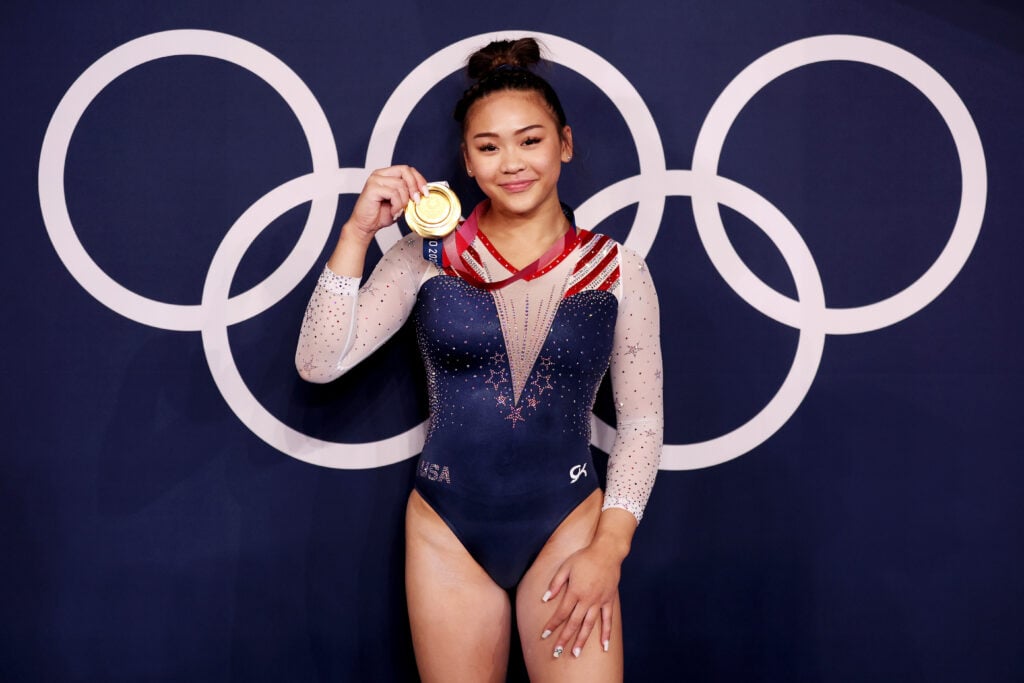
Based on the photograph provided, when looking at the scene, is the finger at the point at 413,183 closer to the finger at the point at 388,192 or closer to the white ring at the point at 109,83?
the finger at the point at 388,192

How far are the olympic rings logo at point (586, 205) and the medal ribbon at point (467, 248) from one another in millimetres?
415

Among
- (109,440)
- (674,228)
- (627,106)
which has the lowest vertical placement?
(109,440)

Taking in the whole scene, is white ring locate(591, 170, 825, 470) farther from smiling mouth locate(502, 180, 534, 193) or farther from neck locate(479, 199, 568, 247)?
smiling mouth locate(502, 180, 534, 193)

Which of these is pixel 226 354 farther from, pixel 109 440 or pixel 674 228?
pixel 674 228

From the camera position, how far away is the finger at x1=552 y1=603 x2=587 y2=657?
1.92 meters

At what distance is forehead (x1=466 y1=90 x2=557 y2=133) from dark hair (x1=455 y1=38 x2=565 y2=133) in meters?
0.02

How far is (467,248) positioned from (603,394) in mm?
707

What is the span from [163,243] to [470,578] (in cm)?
138

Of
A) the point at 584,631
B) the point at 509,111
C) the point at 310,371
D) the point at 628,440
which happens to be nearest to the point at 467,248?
the point at 509,111

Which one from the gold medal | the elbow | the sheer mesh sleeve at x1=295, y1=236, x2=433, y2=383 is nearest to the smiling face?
the gold medal

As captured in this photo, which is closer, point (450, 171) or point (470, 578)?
point (470, 578)

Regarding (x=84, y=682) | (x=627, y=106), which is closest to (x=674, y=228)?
(x=627, y=106)

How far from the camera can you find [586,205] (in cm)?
259

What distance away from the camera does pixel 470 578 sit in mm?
2074
